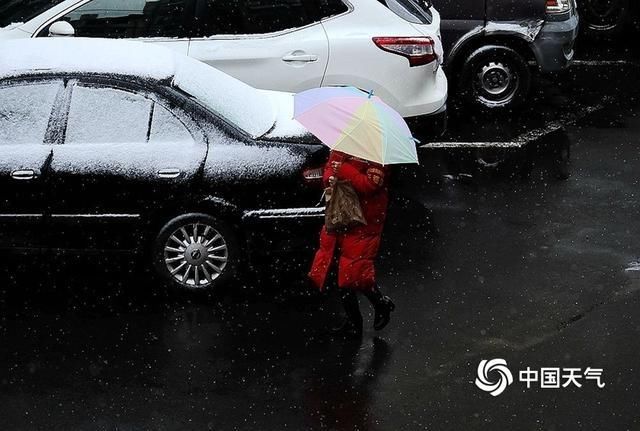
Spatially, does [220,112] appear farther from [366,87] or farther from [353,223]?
[366,87]

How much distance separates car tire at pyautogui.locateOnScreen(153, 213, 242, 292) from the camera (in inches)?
297

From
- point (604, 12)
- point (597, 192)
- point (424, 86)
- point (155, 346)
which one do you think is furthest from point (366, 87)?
point (604, 12)

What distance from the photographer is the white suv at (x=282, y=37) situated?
31.6 ft

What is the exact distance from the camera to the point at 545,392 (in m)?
6.48

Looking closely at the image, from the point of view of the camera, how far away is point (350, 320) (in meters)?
7.11

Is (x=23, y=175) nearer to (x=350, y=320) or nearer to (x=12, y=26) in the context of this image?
(x=350, y=320)

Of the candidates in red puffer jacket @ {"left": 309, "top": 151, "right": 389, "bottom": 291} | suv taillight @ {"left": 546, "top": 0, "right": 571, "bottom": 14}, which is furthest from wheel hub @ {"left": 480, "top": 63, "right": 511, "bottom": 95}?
red puffer jacket @ {"left": 309, "top": 151, "right": 389, "bottom": 291}

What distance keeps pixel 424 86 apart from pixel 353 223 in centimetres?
345

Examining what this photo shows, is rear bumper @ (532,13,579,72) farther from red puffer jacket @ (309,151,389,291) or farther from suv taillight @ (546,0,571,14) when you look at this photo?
red puffer jacket @ (309,151,389,291)

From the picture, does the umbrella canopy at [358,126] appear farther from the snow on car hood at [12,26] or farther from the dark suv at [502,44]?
the dark suv at [502,44]

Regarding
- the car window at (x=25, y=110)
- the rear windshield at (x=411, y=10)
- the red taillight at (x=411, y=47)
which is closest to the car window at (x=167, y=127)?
the car window at (x=25, y=110)

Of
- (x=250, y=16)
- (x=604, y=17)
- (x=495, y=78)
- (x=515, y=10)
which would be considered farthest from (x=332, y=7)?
(x=604, y=17)

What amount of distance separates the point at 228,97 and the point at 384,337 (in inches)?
79.8

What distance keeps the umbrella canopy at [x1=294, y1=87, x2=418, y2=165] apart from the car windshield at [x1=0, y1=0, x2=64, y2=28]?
376 centimetres
